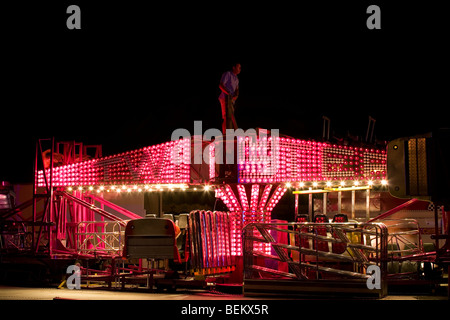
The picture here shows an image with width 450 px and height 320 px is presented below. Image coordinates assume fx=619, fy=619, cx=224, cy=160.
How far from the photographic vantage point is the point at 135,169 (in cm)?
1659

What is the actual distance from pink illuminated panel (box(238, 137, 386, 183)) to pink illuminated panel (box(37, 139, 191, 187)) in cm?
176

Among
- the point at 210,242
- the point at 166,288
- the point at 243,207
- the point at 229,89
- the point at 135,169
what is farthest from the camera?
the point at 135,169

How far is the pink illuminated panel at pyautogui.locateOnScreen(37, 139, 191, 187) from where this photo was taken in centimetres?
1577

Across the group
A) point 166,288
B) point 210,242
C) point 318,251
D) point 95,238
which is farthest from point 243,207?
point 95,238

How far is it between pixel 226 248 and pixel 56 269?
467 centimetres

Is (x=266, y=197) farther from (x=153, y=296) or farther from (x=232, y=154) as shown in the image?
(x=153, y=296)

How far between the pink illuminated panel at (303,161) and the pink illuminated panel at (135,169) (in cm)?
176

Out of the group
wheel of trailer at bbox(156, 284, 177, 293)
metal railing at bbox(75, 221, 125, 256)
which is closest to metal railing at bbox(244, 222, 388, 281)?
wheel of trailer at bbox(156, 284, 177, 293)

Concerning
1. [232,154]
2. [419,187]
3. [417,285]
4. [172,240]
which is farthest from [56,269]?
[419,187]

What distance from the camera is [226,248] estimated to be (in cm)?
1494

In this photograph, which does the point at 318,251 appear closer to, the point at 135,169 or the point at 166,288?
the point at 166,288

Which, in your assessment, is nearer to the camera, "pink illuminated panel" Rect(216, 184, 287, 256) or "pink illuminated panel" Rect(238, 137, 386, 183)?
"pink illuminated panel" Rect(238, 137, 386, 183)

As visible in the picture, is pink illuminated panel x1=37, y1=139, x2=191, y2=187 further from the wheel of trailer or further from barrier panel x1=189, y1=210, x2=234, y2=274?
the wheel of trailer

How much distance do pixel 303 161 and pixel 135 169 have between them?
180 inches
